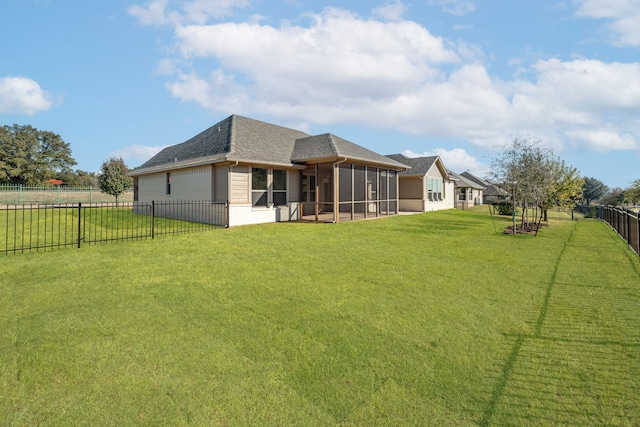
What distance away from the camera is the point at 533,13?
9602 mm

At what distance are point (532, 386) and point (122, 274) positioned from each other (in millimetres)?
6963

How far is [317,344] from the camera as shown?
3.40 metres

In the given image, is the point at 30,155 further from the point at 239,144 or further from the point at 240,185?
the point at 240,185

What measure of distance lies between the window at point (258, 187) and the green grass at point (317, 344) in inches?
315

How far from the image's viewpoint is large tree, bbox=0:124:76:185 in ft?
142

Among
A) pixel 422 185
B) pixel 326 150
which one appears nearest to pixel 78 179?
pixel 326 150

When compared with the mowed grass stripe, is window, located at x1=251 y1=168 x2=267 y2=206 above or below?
above

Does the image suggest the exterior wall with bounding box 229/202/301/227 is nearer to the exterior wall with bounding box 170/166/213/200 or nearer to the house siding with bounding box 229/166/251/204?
the house siding with bounding box 229/166/251/204

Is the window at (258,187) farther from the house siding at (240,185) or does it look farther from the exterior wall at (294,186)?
the exterior wall at (294,186)

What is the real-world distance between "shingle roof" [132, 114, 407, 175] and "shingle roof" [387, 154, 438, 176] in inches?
254

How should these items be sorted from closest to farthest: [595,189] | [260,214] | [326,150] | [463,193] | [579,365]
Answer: [579,365], [260,214], [326,150], [463,193], [595,189]

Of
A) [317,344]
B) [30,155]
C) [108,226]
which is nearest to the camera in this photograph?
[317,344]

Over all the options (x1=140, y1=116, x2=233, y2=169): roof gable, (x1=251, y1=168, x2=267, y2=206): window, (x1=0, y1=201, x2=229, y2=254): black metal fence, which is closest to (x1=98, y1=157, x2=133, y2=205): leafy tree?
(x1=140, y1=116, x2=233, y2=169): roof gable

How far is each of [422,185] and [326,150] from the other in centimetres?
1321
